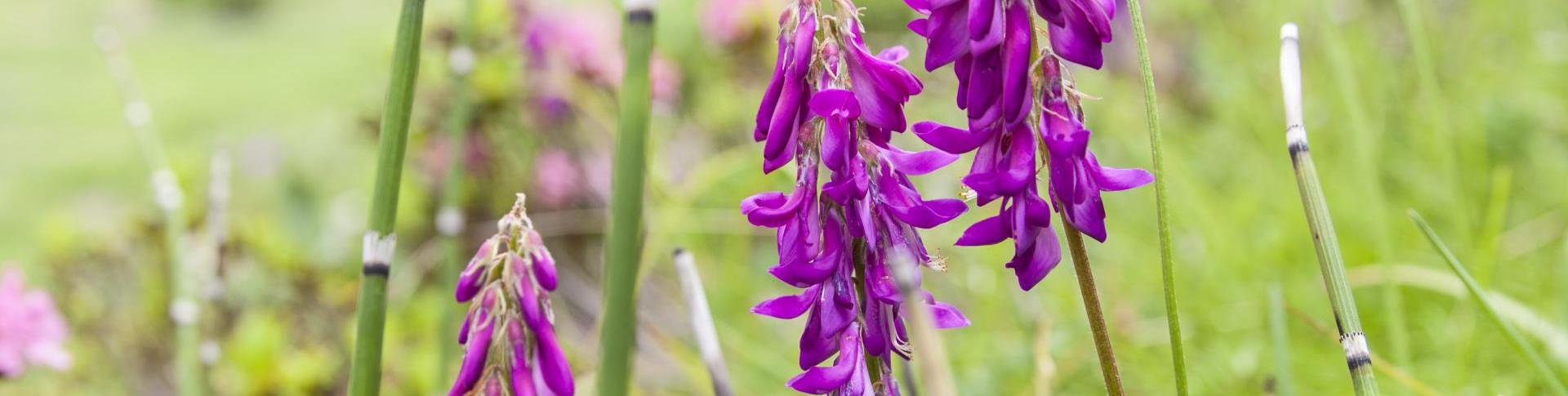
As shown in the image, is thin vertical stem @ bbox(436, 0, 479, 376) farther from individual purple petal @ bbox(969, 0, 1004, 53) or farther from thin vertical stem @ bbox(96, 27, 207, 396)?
individual purple petal @ bbox(969, 0, 1004, 53)

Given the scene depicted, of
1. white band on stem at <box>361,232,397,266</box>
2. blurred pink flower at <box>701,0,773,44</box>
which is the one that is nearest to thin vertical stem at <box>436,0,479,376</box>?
white band on stem at <box>361,232,397,266</box>

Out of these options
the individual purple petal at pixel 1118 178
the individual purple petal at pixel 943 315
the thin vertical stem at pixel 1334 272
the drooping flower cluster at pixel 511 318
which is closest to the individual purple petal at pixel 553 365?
the drooping flower cluster at pixel 511 318

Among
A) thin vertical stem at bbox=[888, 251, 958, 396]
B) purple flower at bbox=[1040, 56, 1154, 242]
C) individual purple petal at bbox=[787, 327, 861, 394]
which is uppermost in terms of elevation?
purple flower at bbox=[1040, 56, 1154, 242]

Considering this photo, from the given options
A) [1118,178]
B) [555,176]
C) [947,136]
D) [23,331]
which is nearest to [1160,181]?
[1118,178]

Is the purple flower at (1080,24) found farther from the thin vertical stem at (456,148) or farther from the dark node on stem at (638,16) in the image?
the thin vertical stem at (456,148)

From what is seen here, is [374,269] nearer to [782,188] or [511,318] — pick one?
[511,318]

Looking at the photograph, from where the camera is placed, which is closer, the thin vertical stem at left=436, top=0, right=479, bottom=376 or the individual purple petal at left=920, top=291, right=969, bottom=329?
the individual purple petal at left=920, top=291, right=969, bottom=329

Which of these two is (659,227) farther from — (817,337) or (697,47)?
(697,47)
